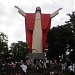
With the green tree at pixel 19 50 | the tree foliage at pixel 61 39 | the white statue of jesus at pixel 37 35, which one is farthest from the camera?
the green tree at pixel 19 50

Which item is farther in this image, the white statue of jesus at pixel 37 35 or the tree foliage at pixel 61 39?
the white statue of jesus at pixel 37 35

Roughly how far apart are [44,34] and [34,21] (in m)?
3.69

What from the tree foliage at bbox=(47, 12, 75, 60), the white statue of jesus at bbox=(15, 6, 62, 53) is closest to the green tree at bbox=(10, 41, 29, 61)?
the tree foliage at bbox=(47, 12, 75, 60)

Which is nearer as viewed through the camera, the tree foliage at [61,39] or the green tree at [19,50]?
the tree foliage at [61,39]

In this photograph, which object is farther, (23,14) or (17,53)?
(17,53)

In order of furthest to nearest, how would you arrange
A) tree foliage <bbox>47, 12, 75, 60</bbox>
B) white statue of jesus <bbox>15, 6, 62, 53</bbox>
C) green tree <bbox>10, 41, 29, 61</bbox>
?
green tree <bbox>10, 41, 29, 61</bbox>, white statue of jesus <bbox>15, 6, 62, 53</bbox>, tree foliage <bbox>47, 12, 75, 60</bbox>

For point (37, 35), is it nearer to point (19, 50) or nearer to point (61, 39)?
point (61, 39)

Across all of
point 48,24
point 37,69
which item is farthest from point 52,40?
point 37,69

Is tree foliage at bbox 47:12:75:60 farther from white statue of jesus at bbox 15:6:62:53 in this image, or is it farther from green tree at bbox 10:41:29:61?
green tree at bbox 10:41:29:61

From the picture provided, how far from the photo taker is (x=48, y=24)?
62.6 m

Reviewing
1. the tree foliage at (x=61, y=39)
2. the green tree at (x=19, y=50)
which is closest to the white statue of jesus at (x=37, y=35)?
the tree foliage at (x=61, y=39)

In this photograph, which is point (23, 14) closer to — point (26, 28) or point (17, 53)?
point (26, 28)

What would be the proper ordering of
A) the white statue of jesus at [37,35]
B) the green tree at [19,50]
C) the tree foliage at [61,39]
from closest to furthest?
the tree foliage at [61,39] → the white statue of jesus at [37,35] → the green tree at [19,50]

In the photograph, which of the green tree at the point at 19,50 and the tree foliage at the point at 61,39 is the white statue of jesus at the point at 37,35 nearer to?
the tree foliage at the point at 61,39
